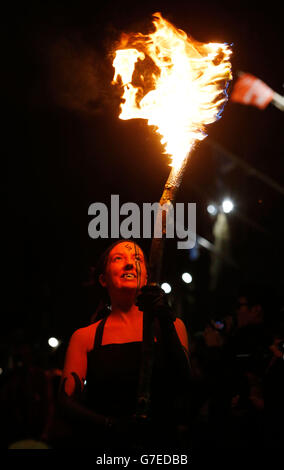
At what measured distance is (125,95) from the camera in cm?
392

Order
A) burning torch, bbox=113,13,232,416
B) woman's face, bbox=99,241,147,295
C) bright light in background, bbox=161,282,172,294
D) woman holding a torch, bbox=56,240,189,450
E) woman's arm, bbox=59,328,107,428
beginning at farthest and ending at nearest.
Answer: bright light in background, bbox=161,282,172,294, woman's face, bbox=99,241,147,295, burning torch, bbox=113,13,232,416, woman's arm, bbox=59,328,107,428, woman holding a torch, bbox=56,240,189,450

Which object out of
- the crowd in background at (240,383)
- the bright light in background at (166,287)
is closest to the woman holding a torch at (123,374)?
the crowd in background at (240,383)

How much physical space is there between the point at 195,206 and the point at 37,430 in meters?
4.26

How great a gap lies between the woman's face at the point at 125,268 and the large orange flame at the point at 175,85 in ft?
2.65

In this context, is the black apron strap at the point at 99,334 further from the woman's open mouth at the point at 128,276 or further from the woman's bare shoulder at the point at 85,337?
the woman's open mouth at the point at 128,276

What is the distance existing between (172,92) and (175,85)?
6 cm

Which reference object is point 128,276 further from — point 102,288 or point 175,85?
point 175,85

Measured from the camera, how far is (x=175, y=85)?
3523 mm

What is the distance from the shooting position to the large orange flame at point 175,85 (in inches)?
132

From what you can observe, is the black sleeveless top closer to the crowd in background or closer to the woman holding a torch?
the woman holding a torch

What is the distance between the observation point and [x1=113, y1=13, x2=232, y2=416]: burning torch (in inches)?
123

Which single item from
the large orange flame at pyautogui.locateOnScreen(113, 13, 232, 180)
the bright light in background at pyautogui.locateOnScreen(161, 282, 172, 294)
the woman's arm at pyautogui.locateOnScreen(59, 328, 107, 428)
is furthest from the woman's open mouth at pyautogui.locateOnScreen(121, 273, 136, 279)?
the bright light in background at pyautogui.locateOnScreen(161, 282, 172, 294)

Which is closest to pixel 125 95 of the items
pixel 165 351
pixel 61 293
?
pixel 165 351

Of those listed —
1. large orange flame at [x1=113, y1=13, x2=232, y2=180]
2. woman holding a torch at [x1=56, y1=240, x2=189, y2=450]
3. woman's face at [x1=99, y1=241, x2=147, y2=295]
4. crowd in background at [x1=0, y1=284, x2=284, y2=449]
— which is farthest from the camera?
crowd in background at [x1=0, y1=284, x2=284, y2=449]
